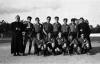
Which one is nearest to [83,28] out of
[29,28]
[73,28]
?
[73,28]

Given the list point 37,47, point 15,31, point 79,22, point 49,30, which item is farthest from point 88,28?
point 15,31

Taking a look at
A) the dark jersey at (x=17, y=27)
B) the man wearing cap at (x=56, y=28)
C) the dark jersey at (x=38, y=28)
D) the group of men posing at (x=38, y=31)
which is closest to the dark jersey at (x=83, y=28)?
the group of men posing at (x=38, y=31)

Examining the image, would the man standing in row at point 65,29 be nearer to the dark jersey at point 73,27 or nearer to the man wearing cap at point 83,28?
the dark jersey at point 73,27

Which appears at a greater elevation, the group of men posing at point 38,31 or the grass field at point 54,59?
the group of men posing at point 38,31

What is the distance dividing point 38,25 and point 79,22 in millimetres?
2126

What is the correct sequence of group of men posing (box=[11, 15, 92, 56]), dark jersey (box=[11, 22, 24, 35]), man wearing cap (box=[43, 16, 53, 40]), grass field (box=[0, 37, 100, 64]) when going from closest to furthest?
grass field (box=[0, 37, 100, 64]) < dark jersey (box=[11, 22, 24, 35]) < group of men posing (box=[11, 15, 92, 56]) < man wearing cap (box=[43, 16, 53, 40])

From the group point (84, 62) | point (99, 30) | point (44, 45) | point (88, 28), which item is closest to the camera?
point (84, 62)

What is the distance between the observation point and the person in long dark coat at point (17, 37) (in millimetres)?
9273

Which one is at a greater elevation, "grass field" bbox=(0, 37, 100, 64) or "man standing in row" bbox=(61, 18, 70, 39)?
"man standing in row" bbox=(61, 18, 70, 39)

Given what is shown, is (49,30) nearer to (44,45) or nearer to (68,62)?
(44,45)

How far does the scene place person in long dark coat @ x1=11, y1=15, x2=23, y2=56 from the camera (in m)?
9.27

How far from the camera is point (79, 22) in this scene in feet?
32.5

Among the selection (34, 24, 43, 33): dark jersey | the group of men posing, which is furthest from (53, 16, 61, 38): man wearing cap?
(34, 24, 43, 33): dark jersey

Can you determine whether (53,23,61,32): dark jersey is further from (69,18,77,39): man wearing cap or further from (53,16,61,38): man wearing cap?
A: (69,18,77,39): man wearing cap
